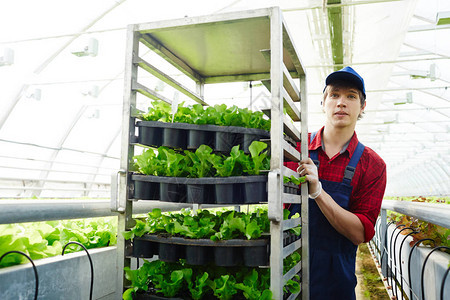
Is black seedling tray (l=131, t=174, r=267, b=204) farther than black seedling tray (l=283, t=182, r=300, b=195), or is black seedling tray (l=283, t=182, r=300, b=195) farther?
black seedling tray (l=283, t=182, r=300, b=195)

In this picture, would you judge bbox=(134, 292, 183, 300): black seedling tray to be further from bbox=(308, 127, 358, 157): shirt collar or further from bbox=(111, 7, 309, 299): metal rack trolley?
bbox=(308, 127, 358, 157): shirt collar

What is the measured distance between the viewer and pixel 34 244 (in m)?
1.47

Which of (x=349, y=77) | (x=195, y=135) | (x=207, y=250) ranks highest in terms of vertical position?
(x=349, y=77)

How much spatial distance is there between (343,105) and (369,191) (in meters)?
0.51

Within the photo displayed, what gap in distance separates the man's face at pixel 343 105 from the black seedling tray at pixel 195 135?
2.85 feet

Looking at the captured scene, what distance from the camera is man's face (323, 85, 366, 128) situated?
7.35 ft

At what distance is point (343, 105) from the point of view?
88.1 inches

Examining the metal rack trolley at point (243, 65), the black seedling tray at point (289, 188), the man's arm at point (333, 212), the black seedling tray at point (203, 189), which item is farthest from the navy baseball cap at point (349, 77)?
the black seedling tray at point (203, 189)

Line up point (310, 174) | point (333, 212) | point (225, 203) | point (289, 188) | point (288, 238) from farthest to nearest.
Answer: point (333, 212) < point (310, 174) < point (289, 188) < point (288, 238) < point (225, 203)

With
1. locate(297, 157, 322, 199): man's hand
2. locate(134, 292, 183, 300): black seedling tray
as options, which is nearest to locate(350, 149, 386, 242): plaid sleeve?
locate(297, 157, 322, 199): man's hand

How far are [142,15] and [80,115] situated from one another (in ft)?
17.3

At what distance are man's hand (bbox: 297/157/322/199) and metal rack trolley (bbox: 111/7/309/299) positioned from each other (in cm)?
3

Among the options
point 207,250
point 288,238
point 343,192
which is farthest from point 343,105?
point 207,250

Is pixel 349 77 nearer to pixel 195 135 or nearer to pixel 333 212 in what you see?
pixel 333 212
